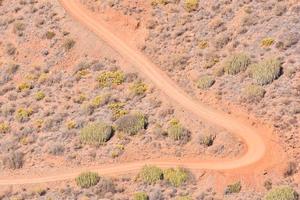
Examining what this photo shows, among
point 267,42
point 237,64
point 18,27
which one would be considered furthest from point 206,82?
point 18,27

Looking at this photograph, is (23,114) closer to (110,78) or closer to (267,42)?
(110,78)

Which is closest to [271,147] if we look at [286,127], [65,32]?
[286,127]

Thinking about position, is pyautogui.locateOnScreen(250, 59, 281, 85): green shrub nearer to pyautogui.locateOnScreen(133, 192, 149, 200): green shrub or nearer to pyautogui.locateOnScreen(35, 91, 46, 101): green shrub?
pyautogui.locateOnScreen(133, 192, 149, 200): green shrub

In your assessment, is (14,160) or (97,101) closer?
(14,160)

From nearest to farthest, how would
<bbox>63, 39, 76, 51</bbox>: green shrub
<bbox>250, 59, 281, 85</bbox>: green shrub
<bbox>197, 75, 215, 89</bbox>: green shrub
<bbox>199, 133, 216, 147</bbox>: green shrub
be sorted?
1. <bbox>199, 133, 216, 147</bbox>: green shrub
2. <bbox>250, 59, 281, 85</bbox>: green shrub
3. <bbox>197, 75, 215, 89</bbox>: green shrub
4. <bbox>63, 39, 76, 51</bbox>: green shrub

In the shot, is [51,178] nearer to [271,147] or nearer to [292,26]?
[271,147]

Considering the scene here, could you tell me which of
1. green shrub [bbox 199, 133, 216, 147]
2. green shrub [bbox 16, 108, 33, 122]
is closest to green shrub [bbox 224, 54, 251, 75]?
green shrub [bbox 199, 133, 216, 147]

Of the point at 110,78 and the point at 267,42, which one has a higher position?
the point at 267,42
